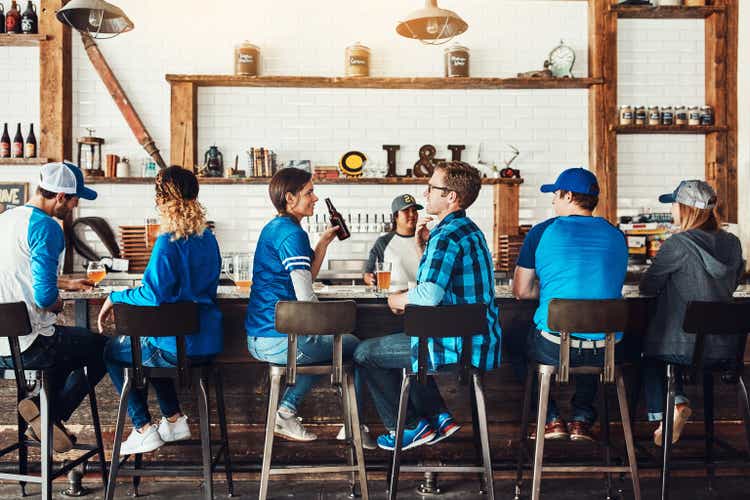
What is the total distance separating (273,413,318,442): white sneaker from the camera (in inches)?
125

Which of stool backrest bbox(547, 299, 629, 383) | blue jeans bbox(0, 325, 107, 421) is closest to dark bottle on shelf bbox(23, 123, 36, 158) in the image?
blue jeans bbox(0, 325, 107, 421)

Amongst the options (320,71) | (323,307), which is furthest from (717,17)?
(323,307)

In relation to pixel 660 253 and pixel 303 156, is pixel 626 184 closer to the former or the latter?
pixel 303 156

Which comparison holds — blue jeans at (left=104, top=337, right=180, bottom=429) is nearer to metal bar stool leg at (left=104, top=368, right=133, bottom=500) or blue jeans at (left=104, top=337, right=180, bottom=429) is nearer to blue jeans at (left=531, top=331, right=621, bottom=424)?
metal bar stool leg at (left=104, top=368, right=133, bottom=500)

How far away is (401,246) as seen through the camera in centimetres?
525

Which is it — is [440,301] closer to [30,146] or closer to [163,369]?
[163,369]

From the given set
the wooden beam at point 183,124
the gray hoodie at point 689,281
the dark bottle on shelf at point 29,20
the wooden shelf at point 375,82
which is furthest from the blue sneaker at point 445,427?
the dark bottle on shelf at point 29,20

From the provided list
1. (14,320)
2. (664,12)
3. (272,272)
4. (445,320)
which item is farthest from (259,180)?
(664,12)

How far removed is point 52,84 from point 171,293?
13.2 ft

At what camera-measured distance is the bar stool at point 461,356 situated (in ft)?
8.77

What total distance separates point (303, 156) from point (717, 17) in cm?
400

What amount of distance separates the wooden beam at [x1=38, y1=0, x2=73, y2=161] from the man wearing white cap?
3136 millimetres

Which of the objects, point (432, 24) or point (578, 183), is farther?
point (432, 24)

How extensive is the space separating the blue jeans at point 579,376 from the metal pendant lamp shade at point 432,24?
249cm
